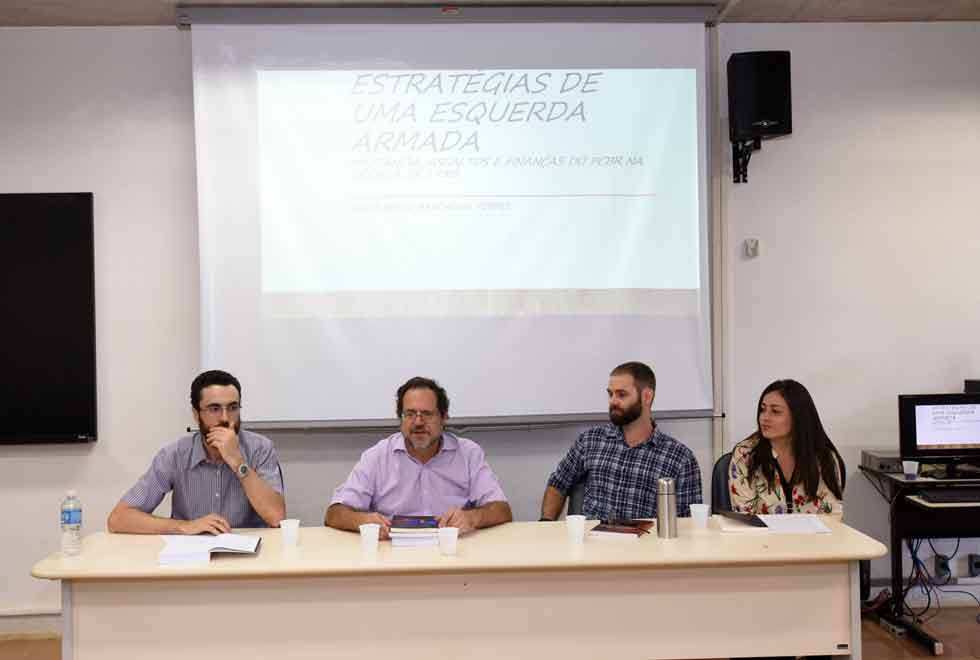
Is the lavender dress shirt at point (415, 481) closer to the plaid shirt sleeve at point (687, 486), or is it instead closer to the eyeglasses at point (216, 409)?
the eyeglasses at point (216, 409)

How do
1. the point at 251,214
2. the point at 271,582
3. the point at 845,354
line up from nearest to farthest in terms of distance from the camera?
the point at 271,582 < the point at 251,214 < the point at 845,354

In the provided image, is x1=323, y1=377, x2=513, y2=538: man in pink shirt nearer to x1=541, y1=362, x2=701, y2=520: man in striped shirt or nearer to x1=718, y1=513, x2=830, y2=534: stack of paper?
x1=541, y1=362, x2=701, y2=520: man in striped shirt

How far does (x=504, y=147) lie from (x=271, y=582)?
2425 mm

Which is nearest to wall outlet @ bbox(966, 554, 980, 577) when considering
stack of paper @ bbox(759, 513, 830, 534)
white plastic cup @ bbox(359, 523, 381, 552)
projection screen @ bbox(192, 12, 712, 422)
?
projection screen @ bbox(192, 12, 712, 422)

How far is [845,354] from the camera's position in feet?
16.1

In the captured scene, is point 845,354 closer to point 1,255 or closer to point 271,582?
point 271,582

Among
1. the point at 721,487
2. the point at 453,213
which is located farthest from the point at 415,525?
the point at 453,213

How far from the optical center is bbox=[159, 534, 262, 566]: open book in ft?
9.50

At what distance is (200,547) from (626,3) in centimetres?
308

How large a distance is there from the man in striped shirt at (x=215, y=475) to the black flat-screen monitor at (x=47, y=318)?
128 centimetres

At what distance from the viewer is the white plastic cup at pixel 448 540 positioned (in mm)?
2951

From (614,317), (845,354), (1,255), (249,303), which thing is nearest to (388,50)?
(249,303)

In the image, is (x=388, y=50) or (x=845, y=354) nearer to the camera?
(x=388, y=50)

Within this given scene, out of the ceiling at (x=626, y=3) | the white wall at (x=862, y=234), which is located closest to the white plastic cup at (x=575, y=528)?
the white wall at (x=862, y=234)
